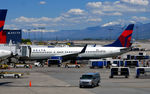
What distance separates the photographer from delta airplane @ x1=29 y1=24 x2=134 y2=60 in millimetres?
82938

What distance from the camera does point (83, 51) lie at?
3268 inches

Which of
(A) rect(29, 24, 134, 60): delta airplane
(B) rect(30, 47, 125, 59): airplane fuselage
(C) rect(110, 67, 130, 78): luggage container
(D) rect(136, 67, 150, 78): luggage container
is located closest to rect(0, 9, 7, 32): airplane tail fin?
(C) rect(110, 67, 130, 78): luggage container

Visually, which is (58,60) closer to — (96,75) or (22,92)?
(96,75)

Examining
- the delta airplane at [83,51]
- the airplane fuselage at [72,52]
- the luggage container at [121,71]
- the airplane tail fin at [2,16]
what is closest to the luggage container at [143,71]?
the luggage container at [121,71]

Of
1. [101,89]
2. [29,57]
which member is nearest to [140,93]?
[101,89]

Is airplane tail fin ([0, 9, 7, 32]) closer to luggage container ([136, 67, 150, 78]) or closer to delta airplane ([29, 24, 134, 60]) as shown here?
luggage container ([136, 67, 150, 78])

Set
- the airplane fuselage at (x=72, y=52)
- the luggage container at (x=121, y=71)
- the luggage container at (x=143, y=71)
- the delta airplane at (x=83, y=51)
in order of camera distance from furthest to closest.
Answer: the delta airplane at (x=83, y=51), the airplane fuselage at (x=72, y=52), the luggage container at (x=121, y=71), the luggage container at (x=143, y=71)

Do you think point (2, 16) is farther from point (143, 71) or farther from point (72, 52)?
point (72, 52)

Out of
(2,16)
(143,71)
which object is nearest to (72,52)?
(143,71)

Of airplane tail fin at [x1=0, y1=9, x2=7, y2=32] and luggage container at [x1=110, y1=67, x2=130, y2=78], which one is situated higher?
airplane tail fin at [x1=0, y1=9, x2=7, y2=32]

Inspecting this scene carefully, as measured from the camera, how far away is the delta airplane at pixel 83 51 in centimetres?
8294

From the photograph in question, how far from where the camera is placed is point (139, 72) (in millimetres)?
53469

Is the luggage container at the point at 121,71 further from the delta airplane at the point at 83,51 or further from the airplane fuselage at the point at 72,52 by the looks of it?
the airplane fuselage at the point at 72,52

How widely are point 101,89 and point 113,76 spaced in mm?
16910
